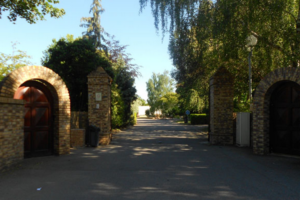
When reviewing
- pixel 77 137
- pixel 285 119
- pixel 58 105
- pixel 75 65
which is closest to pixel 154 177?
pixel 58 105

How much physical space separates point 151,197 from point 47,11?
997 cm

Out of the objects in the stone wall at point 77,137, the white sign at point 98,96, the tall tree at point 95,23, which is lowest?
the stone wall at point 77,137

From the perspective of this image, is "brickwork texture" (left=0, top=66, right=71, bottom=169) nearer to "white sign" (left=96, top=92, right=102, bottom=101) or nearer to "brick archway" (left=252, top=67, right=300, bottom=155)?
"white sign" (left=96, top=92, right=102, bottom=101)

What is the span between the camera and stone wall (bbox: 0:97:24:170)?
729 centimetres

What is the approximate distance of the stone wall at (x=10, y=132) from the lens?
23.9 feet

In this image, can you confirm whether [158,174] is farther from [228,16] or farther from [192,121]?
[192,121]

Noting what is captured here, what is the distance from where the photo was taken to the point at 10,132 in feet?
25.0

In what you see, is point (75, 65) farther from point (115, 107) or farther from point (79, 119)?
point (79, 119)

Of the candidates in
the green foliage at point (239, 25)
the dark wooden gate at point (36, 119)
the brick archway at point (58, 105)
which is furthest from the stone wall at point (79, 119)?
the green foliage at point (239, 25)

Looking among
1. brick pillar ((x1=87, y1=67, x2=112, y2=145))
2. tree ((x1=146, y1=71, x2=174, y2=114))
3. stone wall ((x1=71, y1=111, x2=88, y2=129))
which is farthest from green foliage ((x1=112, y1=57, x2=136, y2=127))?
tree ((x1=146, y1=71, x2=174, y2=114))

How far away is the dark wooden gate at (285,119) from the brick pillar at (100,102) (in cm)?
760

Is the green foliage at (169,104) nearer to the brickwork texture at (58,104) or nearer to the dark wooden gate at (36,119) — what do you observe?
the brickwork texture at (58,104)

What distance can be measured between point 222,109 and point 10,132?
927cm

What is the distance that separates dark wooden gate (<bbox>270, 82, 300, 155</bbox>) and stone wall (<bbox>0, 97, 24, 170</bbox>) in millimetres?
9069
